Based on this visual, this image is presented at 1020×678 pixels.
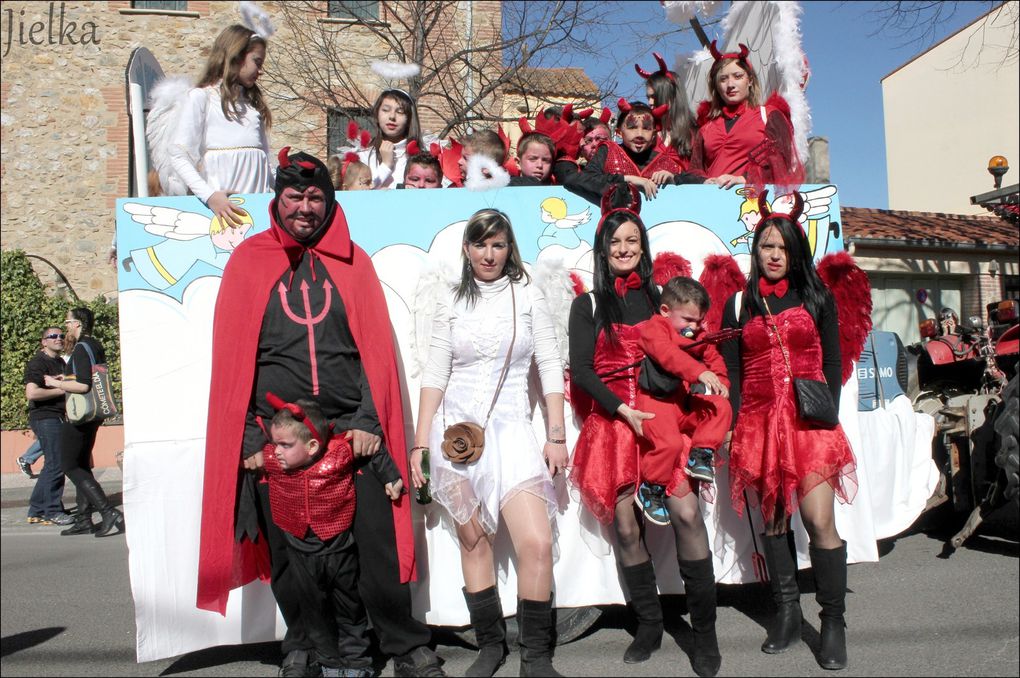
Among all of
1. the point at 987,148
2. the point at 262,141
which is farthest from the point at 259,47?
the point at 987,148

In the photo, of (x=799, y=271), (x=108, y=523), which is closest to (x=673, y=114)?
(x=799, y=271)

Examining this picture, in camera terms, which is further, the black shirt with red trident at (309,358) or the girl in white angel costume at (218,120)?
the girl in white angel costume at (218,120)

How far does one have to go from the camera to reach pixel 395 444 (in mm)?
3395

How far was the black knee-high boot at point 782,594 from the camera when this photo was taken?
3579mm

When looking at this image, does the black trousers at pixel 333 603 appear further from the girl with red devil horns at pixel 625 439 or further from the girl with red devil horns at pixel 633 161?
the girl with red devil horns at pixel 633 161

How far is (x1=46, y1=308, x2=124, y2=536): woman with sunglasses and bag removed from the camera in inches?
268

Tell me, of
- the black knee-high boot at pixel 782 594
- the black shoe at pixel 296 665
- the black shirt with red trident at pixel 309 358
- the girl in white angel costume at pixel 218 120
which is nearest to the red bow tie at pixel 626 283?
the black shirt with red trident at pixel 309 358

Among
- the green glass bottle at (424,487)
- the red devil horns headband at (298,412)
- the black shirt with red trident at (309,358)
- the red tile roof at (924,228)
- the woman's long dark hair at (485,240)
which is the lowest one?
the green glass bottle at (424,487)

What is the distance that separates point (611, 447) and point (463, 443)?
64 centimetres

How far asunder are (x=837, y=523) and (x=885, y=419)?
0.96 m

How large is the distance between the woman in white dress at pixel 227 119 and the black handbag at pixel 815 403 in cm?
279

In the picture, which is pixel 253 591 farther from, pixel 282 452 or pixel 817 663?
pixel 817 663

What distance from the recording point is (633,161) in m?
4.36

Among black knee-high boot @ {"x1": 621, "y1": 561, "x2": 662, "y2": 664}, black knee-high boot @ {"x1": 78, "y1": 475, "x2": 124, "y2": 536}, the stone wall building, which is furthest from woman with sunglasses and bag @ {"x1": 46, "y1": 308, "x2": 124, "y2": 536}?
the stone wall building
